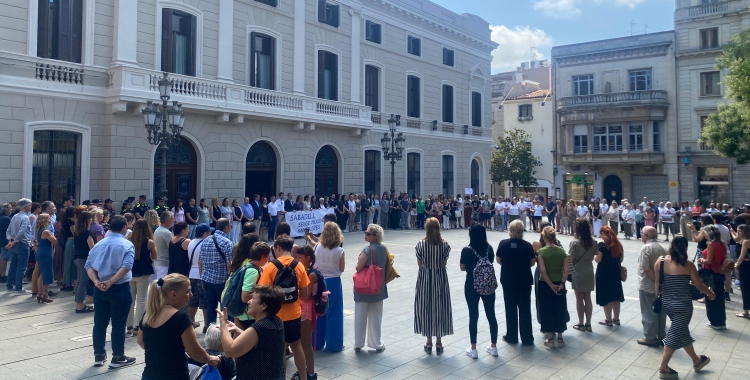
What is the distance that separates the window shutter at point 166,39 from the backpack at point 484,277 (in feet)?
51.4

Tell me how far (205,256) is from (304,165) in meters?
16.8

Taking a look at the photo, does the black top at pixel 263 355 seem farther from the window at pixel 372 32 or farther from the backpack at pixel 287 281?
the window at pixel 372 32

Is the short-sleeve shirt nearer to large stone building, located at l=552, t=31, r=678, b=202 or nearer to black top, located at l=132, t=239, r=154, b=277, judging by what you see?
black top, located at l=132, t=239, r=154, b=277

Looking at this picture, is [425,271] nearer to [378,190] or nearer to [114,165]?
[114,165]

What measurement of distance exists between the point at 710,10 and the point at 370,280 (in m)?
38.1

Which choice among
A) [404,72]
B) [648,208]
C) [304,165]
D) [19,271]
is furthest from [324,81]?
[19,271]

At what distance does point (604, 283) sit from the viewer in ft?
27.3

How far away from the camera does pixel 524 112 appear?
45.5m

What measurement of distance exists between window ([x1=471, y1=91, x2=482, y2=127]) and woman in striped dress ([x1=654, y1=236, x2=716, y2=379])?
28.7 metres

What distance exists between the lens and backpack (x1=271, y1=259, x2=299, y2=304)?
5445mm

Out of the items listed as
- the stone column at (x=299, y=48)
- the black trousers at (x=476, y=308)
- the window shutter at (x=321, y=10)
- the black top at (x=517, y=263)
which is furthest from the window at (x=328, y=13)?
the black trousers at (x=476, y=308)

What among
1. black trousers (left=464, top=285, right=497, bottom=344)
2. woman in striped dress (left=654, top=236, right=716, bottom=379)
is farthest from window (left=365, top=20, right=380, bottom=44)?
woman in striped dress (left=654, top=236, right=716, bottom=379)

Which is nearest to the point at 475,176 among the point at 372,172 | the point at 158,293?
the point at 372,172

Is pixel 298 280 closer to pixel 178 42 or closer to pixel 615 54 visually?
pixel 178 42
